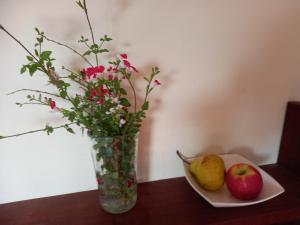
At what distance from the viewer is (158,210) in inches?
28.5

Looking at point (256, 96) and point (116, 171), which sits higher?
point (256, 96)

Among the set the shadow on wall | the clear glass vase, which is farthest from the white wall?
the clear glass vase

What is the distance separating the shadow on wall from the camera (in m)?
0.87

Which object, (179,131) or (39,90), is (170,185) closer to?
(179,131)

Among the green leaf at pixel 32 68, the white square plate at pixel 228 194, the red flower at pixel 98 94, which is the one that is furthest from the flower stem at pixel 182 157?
the green leaf at pixel 32 68

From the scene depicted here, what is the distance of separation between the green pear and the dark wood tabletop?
59mm

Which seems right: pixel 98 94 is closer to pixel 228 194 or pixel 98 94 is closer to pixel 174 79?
pixel 174 79

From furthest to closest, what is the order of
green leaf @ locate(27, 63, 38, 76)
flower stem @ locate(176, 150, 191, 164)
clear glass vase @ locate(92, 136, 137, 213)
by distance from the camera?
flower stem @ locate(176, 150, 191, 164)
clear glass vase @ locate(92, 136, 137, 213)
green leaf @ locate(27, 63, 38, 76)

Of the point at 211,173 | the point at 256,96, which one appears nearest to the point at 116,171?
the point at 211,173

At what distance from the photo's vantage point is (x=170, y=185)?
86 centimetres

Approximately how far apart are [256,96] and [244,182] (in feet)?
1.17

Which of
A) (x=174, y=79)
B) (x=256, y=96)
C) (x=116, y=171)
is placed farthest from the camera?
(x=256, y=96)

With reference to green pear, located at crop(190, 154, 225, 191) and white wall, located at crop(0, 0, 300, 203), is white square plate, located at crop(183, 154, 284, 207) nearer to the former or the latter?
green pear, located at crop(190, 154, 225, 191)

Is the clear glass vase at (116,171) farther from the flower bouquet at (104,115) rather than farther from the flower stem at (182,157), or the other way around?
the flower stem at (182,157)
